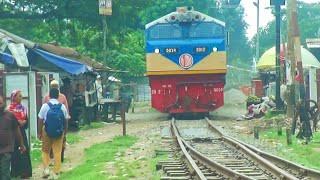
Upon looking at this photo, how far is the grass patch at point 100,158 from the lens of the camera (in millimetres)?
12307

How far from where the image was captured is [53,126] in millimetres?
11859

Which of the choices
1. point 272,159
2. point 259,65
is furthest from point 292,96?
point 259,65

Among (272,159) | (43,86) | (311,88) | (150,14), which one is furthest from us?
(150,14)

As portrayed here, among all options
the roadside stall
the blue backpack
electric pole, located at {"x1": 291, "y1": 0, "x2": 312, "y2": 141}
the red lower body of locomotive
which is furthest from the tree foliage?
the blue backpack

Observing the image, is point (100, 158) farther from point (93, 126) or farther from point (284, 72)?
point (284, 72)

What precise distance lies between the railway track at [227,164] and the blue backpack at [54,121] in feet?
6.48

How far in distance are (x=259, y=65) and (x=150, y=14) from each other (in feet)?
43.8

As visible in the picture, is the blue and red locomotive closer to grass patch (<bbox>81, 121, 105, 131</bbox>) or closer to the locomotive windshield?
the locomotive windshield

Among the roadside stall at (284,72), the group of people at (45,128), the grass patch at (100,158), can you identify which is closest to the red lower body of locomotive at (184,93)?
the roadside stall at (284,72)

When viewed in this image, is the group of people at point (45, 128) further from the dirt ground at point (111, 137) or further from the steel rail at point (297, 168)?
the steel rail at point (297, 168)

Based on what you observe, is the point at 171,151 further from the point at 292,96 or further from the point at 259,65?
the point at 259,65

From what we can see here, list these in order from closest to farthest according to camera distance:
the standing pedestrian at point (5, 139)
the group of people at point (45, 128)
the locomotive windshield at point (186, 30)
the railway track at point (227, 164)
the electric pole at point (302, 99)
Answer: the standing pedestrian at point (5, 139) < the railway track at point (227, 164) < the group of people at point (45, 128) < the electric pole at point (302, 99) < the locomotive windshield at point (186, 30)

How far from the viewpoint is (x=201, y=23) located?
2761 cm

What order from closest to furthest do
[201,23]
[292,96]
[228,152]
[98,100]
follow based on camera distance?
[228,152]
[292,96]
[201,23]
[98,100]
